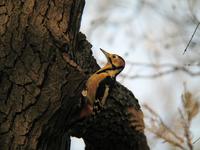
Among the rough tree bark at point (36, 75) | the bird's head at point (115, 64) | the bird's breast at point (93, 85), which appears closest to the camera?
the rough tree bark at point (36, 75)

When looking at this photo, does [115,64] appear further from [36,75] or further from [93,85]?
[36,75]

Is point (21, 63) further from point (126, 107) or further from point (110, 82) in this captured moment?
point (126, 107)

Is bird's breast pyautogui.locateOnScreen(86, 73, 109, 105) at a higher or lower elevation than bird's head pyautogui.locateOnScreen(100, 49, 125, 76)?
lower

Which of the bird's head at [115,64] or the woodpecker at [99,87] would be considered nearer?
the woodpecker at [99,87]

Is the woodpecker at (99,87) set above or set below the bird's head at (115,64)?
below

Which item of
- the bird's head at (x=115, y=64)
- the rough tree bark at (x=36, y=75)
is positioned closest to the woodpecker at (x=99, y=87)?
the bird's head at (x=115, y=64)

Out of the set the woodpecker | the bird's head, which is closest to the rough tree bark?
the woodpecker

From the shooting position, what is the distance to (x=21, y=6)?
220 centimetres

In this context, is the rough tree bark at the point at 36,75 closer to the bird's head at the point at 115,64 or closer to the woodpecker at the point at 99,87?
the woodpecker at the point at 99,87

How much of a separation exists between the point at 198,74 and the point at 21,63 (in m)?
3.44

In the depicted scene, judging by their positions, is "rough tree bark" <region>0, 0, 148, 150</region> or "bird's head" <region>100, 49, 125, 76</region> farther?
"bird's head" <region>100, 49, 125, 76</region>

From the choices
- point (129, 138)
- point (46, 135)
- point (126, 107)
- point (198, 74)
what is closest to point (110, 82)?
point (126, 107)

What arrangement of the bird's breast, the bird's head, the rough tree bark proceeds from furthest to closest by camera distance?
the bird's head < the bird's breast < the rough tree bark

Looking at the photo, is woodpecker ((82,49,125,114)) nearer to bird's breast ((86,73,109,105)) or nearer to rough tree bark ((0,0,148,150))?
bird's breast ((86,73,109,105))
